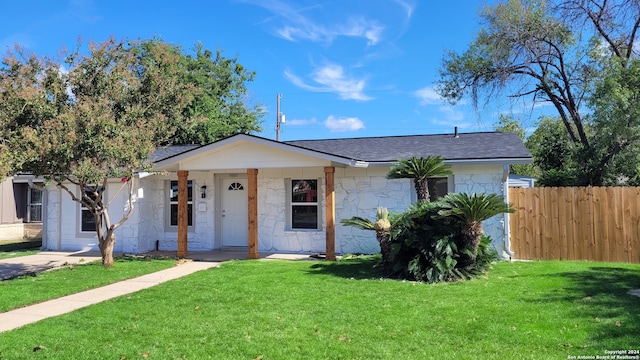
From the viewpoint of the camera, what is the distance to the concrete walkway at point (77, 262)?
20.5ft

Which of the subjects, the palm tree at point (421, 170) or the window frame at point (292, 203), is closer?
the palm tree at point (421, 170)

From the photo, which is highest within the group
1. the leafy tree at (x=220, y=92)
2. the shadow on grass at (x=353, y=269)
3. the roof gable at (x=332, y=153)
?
the leafy tree at (x=220, y=92)

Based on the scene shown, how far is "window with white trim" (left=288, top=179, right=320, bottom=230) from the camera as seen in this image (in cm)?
1255

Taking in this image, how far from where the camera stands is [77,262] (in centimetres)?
1124

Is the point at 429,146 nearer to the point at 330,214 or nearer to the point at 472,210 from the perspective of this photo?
the point at 330,214

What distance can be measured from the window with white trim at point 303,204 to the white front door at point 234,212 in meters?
1.55

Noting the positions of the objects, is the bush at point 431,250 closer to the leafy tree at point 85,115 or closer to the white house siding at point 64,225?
the leafy tree at point 85,115

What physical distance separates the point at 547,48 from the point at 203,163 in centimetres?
1558

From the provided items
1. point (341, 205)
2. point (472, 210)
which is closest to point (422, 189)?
point (472, 210)

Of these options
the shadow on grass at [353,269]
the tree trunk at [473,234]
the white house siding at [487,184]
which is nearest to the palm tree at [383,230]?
the shadow on grass at [353,269]

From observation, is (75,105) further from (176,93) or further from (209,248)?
(209,248)

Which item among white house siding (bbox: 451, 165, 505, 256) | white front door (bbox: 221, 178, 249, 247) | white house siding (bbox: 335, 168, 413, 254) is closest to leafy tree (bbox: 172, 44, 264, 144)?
white front door (bbox: 221, 178, 249, 247)

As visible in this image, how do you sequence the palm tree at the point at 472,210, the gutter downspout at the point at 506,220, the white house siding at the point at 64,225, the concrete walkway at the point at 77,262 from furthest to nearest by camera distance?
the white house siding at the point at 64,225 < the gutter downspout at the point at 506,220 < the palm tree at the point at 472,210 < the concrete walkway at the point at 77,262

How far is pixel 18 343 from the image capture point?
4910mm
